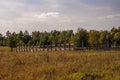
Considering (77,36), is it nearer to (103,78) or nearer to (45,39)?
(45,39)

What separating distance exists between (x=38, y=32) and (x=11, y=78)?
401 ft

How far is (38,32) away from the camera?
134 m

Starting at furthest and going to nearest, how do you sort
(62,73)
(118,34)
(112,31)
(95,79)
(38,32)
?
(38,32) < (112,31) < (118,34) < (62,73) < (95,79)

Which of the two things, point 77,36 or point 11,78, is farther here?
point 77,36

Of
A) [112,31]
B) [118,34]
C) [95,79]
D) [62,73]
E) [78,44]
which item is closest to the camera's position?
[95,79]

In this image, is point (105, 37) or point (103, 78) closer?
point (103, 78)

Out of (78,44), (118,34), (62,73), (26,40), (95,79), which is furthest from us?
(26,40)

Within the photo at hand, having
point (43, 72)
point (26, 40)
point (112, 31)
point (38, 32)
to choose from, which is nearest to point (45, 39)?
point (26, 40)

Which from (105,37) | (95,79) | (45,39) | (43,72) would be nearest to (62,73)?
(43,72)

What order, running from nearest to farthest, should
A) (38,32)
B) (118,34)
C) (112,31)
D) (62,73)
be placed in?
(62,73), (118,34), (112,31), (38,32)

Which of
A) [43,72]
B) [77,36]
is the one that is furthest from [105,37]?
[43,72]

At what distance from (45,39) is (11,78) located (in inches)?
3231

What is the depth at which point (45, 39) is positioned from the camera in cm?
9450

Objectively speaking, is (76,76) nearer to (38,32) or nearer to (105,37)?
(105,37)
